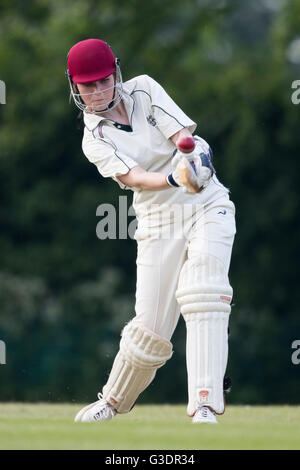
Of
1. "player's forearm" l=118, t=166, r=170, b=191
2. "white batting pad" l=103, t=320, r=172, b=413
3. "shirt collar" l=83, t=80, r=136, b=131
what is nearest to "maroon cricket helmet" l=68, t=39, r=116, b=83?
"shirt collar" l=83, t=80, r=136, b=131

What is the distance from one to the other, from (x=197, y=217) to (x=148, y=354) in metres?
0.65

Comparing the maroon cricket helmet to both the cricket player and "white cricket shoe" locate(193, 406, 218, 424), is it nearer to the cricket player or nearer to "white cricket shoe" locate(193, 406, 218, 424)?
the cricket player

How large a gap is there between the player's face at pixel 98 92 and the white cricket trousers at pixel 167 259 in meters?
0.58

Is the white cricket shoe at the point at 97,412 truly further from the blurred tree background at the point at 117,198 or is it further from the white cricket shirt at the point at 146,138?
the blurred tree background at the point at 117,198

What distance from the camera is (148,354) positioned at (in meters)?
Result: 5.29

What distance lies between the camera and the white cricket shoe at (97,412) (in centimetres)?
529

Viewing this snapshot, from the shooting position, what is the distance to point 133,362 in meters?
5.34

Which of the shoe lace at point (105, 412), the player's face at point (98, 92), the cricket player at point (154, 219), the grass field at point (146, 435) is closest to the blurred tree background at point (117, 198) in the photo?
the shoe lace at point (105, 412)

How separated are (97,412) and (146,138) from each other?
4.14 feet

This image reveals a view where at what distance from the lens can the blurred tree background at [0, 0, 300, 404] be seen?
13586mm

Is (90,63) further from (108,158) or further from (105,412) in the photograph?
(105,412)

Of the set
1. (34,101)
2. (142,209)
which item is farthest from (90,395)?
(142,209)

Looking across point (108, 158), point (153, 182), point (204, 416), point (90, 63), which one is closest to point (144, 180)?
point (153, 182)
